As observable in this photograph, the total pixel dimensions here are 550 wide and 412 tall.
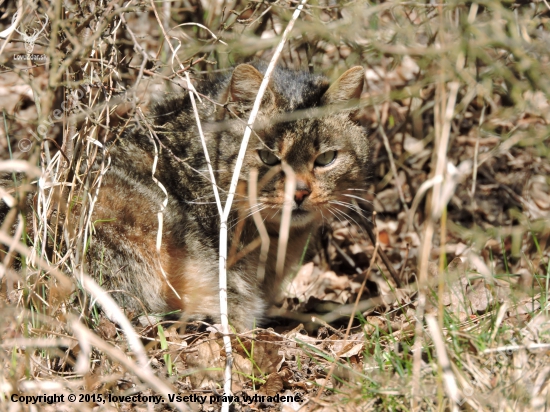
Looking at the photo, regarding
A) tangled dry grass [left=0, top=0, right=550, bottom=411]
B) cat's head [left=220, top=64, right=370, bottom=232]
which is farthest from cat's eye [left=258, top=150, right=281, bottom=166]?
tangled dry grass [left=0, top=0, right=550, bottom=411]

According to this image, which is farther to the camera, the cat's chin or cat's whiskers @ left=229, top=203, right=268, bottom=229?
the cat's chin

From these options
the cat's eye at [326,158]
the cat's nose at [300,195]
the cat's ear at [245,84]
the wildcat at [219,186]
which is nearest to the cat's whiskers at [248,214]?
the wildcat at [219,186]

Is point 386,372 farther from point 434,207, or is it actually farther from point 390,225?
point 390,225

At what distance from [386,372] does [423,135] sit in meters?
2.69

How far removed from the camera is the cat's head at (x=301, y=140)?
3379 millimetres

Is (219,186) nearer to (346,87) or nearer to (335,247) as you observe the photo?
(346,87)

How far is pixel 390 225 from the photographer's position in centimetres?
488

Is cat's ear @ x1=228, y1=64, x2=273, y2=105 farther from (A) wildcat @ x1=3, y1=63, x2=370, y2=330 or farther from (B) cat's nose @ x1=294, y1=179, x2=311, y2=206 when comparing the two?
(B) cat's nose @ x1=294, y1=179, x2=311, y2=206

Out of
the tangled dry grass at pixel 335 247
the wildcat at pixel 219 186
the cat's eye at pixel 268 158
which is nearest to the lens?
the tangled dry grass at pixel 335 247

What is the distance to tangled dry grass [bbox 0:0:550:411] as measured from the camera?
2.26 m

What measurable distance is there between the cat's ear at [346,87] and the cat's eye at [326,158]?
11.7 inches

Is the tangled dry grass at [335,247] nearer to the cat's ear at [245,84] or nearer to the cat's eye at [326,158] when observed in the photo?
the cat's ear at [245,84]

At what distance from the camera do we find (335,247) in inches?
184

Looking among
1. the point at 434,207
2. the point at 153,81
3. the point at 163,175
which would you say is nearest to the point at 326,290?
the point at 163,175
